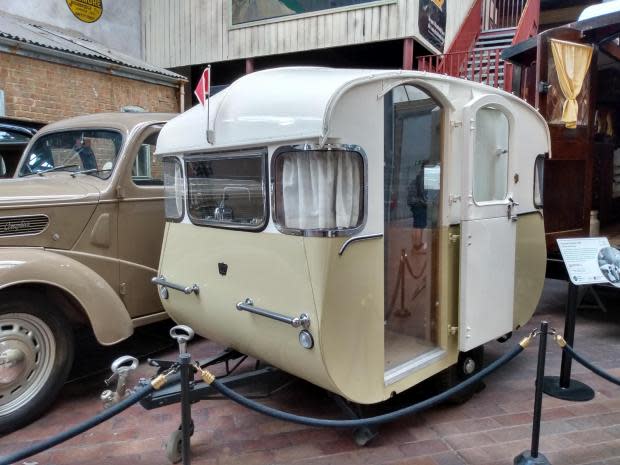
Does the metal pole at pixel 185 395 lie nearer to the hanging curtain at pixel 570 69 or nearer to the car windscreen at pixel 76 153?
the car windscreen at pixel 76 153

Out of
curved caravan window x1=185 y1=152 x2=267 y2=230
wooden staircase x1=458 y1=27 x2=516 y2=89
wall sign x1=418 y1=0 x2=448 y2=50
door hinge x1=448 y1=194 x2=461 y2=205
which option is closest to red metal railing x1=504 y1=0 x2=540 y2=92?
wooden staircase x1=458 y1=27 x2=516 y2=89

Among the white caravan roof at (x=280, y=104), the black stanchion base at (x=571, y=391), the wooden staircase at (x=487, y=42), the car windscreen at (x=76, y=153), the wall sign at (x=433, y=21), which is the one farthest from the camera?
the wall sign at (x=433, y=21)

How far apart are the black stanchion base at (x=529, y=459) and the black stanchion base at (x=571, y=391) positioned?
108cm

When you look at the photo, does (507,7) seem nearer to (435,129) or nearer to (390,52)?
(390,52)

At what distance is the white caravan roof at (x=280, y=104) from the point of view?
260 cm

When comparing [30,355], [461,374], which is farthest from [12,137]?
[461,374]

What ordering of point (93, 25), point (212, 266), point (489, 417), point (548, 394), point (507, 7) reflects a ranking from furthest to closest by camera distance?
point (507, 7), point (93, 25), point (548, 394), point (489, 417), point (212, 266)

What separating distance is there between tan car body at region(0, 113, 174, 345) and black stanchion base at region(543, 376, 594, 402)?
3281mm

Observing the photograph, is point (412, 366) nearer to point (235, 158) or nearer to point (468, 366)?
point (468, 366)

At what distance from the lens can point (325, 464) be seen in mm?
2984

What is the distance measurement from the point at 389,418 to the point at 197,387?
1.12 meters

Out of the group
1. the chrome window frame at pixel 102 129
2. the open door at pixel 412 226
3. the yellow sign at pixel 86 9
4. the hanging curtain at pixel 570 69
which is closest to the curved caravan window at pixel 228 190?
the open door at pixel 412 226

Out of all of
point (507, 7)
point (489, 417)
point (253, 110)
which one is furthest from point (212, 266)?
point (507, 7)

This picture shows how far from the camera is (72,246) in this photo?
13.1 ft
